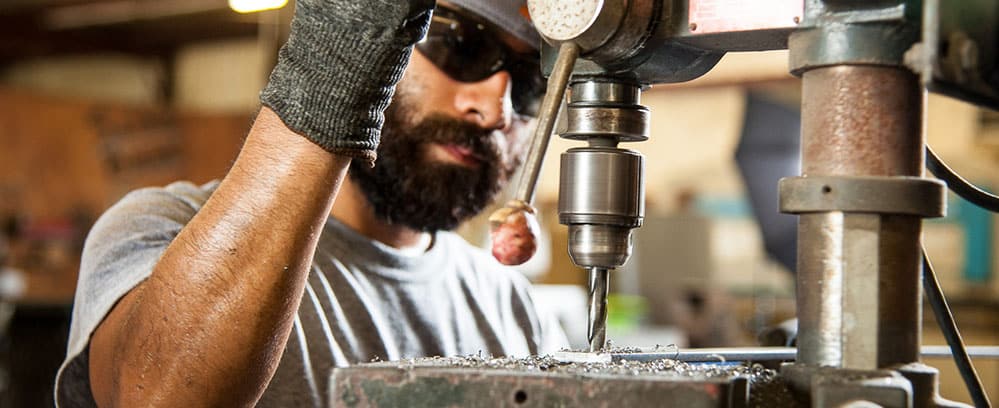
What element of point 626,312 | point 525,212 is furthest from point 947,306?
point 626,312

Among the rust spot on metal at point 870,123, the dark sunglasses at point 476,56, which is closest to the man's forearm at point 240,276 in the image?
the rust spot on metal at point 870,123

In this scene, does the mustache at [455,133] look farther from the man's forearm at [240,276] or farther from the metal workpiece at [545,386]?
the metal workpiece at [545,386]

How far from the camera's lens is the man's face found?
1.48 metres

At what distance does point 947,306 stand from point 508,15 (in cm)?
57

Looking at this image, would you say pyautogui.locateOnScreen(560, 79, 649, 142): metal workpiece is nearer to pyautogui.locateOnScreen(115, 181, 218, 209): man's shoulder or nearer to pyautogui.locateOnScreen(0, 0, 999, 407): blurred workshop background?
pyautogui.locateOnScreen(115, 181, 218, 209): man's shoulder

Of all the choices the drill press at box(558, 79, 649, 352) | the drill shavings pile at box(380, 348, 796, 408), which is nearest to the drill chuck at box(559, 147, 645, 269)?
the drill press at box(558, 79, 649, 352)

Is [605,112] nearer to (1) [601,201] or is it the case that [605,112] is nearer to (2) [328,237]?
(1) [601,201]

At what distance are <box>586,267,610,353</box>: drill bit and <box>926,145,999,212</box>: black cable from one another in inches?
11.2

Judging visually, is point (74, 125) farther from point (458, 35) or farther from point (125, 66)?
point (458, 35)

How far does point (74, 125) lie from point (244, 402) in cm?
654

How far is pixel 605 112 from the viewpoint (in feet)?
2.51

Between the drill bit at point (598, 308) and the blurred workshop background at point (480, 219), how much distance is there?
336cm

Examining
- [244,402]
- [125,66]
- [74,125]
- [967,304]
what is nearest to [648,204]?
[967,304]

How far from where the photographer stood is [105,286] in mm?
1178
